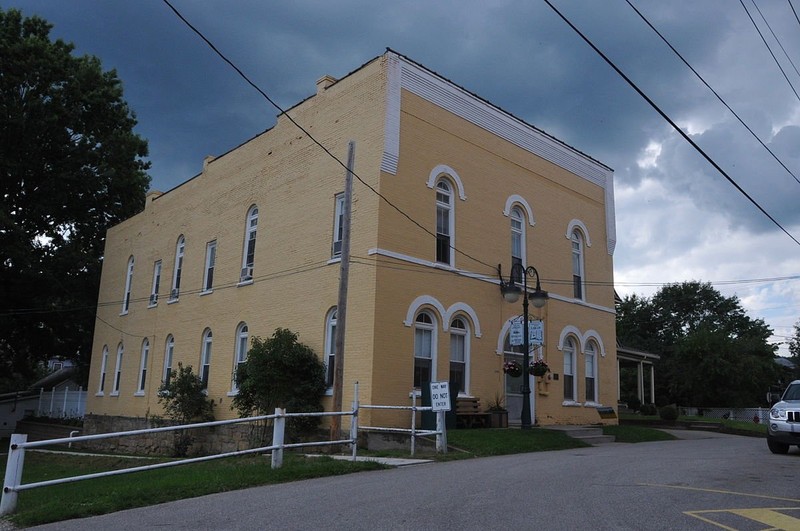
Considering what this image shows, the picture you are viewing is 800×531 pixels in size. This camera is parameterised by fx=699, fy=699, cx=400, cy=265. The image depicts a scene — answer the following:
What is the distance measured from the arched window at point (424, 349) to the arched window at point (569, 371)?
666cm

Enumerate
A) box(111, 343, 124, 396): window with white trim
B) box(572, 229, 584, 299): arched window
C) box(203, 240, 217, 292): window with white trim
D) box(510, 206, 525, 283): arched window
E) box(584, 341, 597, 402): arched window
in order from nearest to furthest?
1. box(510, 206, 525, 283): arched window
2. box(584, 341, 597, 402): arched window
3. box(572, 229, 584, 299): arched window
4. box(203, 240, 217, 292): window with white trim
5. box(111, 343, 124, 396): window with white trim

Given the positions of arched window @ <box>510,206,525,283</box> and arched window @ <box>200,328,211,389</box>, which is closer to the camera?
arched window @ <box>510,206,525,283</box>

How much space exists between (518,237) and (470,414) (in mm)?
6781

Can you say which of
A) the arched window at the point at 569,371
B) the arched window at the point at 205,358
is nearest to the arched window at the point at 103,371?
the arched window at the point at 205,358

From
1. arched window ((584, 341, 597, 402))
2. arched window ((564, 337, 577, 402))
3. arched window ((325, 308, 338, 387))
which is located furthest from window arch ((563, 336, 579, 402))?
arched window ((325, 308, 338, 387))

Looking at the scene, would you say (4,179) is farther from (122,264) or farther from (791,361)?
(791,361)

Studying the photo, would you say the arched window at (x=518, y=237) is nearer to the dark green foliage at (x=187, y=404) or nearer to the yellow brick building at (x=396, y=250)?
the yellow brick building at (x=396, y=250)

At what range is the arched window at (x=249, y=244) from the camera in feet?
76.2

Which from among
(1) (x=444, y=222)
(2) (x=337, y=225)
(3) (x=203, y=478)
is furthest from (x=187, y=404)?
(3) (x=203, y=478)

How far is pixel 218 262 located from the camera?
81.1ft

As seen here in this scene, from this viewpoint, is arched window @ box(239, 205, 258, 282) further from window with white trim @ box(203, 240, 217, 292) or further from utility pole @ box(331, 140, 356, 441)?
utility pole @ box(331, 140, 356, 441)

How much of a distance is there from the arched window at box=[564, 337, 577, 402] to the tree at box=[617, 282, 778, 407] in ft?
75.2

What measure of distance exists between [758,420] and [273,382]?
32460 mm

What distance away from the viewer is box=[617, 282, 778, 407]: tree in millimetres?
43062
